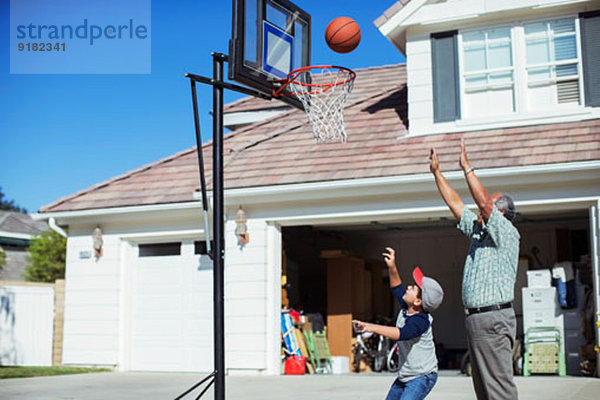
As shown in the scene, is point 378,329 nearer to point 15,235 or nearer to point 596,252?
point 596,252

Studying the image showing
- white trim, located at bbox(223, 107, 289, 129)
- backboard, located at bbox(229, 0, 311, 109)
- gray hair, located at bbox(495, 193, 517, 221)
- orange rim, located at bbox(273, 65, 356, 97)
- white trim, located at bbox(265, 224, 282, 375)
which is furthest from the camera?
white trim, located at bbox(223, 107, 289, 129)

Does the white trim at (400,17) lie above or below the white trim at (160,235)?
above

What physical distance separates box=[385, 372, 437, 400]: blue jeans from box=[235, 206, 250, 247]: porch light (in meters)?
7.97

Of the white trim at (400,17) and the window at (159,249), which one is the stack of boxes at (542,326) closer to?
the white trim at (400,17)

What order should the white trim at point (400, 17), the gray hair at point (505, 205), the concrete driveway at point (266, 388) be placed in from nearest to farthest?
the gray hair at point (505, 205)
the concrete driveway at point (266, 388)
the white trim at point (400, 17)

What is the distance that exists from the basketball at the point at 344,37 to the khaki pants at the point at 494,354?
12.6 feet

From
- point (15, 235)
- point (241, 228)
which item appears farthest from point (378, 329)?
point (15, 235)

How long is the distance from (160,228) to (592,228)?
7.48 m

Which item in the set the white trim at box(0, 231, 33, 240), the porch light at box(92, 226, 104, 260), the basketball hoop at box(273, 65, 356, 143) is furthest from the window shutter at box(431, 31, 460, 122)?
the white trim at box(0, 231, 33, 240)

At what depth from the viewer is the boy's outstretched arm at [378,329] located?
16.5 ft

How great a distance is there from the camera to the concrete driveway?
9336 millimetres

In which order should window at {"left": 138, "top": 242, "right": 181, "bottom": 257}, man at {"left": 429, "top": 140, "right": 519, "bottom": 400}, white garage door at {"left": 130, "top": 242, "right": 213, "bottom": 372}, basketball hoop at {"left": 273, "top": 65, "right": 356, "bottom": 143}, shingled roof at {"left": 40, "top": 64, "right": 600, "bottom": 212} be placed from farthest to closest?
window at {"left": 138, "top": 242, "right": 181, "bottom": 257} → white garage door at {"left": 130, "top": 242, "right": 213, "bottom": 372} → shingled roof at {"left": 40, "top": 64, "right": 600, "bottom": 212} → basketball hoop at {"left": 273, "top": 65, "right": 356, "bottom": 143} → man at {"left": 429, "top": 140, "right": 519, "bottom": 400}

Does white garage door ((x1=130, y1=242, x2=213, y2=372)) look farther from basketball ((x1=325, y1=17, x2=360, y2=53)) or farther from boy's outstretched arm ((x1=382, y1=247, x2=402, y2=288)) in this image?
boy's outstretched arm ((x1=382, y1=247, x2=402, y2=288))

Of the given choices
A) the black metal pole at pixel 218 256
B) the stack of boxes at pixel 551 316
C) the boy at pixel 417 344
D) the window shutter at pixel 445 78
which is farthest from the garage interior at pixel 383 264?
the boy at pixel 417 344
